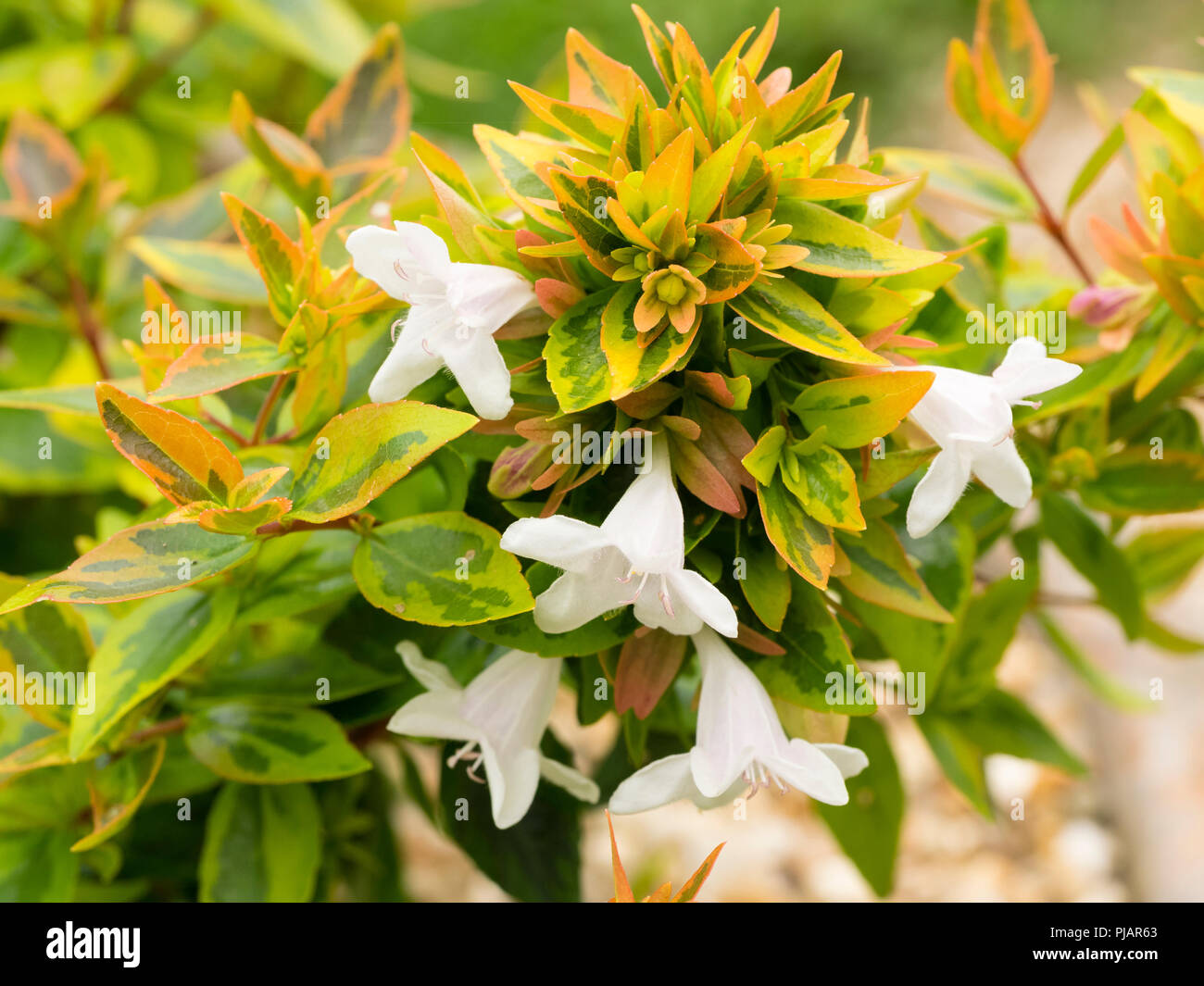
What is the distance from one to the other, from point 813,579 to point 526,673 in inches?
6.1

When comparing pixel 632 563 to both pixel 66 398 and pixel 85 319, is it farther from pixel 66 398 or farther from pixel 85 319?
pixel 85 319

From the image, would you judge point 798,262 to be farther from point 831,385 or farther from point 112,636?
point 112,636

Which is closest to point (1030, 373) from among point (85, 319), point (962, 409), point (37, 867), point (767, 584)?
point (962, 409)

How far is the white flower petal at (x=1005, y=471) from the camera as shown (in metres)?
0.40

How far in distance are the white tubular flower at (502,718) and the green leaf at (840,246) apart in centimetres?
22

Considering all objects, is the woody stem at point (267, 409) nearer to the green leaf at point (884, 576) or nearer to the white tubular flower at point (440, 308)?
Result: the white tubular flower at point (440, 308)

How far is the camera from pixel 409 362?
0.41m

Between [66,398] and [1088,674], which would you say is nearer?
[66,398]

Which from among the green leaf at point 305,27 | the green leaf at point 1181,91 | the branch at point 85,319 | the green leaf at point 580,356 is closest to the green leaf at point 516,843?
the green leaf at point 580,356

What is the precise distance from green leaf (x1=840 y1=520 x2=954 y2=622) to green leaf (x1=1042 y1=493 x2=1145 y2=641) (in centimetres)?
21

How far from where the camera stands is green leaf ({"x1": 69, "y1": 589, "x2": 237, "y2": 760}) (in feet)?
1.44

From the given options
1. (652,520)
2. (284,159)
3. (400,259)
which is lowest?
(652,520)

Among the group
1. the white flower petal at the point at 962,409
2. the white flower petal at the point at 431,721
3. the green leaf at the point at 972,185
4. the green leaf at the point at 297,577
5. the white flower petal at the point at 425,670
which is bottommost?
the white flower petal at the point at 431,721

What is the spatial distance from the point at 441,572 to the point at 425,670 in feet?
0.20
